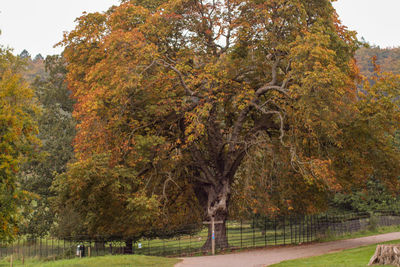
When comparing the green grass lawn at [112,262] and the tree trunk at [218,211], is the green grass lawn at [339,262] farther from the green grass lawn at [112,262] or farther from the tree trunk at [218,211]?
the tree trunk at [218,211]

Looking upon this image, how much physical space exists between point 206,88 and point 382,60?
104375 mm

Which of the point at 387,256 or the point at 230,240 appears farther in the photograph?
the point at 230,240

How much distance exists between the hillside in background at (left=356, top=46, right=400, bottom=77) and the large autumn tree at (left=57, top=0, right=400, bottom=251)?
78808mm

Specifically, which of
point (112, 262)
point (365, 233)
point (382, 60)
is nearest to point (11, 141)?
point (112, 262)

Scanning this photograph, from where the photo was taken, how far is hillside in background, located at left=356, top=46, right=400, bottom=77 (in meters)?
99.2

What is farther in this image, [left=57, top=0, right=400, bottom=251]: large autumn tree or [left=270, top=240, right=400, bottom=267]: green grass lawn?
[left=57, top=0, right=400, bottom=251]: large autumn tree

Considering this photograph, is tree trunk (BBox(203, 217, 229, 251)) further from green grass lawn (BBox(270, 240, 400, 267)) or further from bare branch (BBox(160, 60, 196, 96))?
bare branch (BBox(160, 60, 196, 96))

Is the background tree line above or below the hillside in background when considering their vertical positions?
below

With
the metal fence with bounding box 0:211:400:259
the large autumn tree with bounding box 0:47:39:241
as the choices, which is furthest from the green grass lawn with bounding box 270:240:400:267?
the large autumn tree with bounding box 0:47:39:241

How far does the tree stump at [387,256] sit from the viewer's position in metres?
12.9

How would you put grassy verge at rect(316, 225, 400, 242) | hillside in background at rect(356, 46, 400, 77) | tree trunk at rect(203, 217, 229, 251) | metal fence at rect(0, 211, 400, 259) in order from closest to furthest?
tree trunk at rect(203, 217, 229, 251), metal fence at rect(0, 211, 400, 259), grassy verge at rect(316, 225, 400, 242), hillside in background at rect(356, 46, 400, 77)

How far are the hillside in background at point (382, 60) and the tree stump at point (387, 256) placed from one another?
286ft

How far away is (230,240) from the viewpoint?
22.5 m

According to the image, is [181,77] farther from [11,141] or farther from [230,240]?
[11,141]
